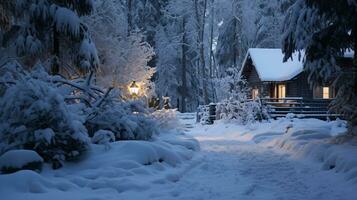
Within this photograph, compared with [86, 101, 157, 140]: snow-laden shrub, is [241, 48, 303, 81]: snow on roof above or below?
above

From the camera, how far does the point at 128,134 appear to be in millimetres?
12094

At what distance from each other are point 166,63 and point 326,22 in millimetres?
33365

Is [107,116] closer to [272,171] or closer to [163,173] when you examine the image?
[163,173]

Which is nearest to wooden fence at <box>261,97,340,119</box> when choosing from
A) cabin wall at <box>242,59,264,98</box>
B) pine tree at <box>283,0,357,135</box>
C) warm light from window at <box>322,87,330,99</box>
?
warm light from window at <box>322,87,330,99</box>

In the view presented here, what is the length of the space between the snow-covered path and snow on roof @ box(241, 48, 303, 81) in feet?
62.5

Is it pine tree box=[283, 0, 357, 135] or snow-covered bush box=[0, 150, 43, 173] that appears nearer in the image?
snow-covered bush box=[0, 150, 43, 173]

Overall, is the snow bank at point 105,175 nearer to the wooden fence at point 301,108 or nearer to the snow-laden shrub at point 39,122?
the snow-laden shrub at point 39,122

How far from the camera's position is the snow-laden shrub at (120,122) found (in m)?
11.6

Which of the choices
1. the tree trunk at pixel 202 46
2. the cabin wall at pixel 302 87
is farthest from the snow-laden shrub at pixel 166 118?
the tree trunk at pixel 202 46

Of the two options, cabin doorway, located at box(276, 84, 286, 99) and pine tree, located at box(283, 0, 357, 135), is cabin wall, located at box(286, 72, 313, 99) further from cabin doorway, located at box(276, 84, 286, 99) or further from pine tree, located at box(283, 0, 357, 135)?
pine tree, located at box(283, 0, 357, 135)

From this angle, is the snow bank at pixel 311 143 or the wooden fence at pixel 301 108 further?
the wooden fence at pixel 301 108

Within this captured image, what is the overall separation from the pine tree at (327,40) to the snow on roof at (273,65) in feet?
56.7

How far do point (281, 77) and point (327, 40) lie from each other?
1897 centimetres

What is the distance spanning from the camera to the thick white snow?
312 inches
